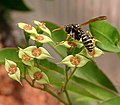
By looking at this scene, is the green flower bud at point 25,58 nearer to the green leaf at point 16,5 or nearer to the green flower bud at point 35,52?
the green flower bud at point 35,52

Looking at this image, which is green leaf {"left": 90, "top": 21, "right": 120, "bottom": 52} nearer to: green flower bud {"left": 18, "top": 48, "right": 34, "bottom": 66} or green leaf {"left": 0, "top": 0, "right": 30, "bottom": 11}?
green flower bud {"left": 18, "top": 48, "right": 34, "bottom": 66}

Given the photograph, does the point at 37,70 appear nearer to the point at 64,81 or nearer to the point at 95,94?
the point at 64,81

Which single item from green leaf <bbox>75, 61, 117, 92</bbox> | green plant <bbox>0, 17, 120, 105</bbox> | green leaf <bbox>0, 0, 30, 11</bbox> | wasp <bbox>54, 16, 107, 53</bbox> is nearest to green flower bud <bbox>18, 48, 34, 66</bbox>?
green plant <bbox>0, 17, 120, 105</bbox>

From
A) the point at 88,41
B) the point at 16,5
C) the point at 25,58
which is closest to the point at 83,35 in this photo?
the point at 88,41

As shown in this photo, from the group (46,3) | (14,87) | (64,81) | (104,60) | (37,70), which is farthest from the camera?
(46,3)

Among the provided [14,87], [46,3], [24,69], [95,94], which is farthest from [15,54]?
[46,3]

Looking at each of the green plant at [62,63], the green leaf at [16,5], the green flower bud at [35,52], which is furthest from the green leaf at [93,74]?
the green leaf at [16,5]
